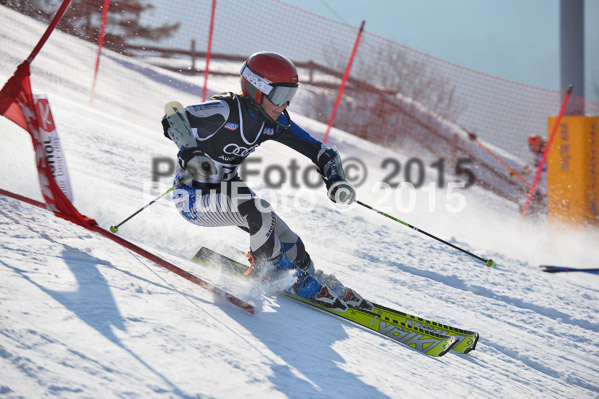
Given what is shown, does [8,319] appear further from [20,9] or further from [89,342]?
[20,9]

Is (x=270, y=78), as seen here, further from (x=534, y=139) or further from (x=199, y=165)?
(x=534, y=139)

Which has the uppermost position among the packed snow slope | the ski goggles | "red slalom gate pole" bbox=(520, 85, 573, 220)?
"red slalom gate pole" bbox=(520, 85, 573, 220)

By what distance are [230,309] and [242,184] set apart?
96cm

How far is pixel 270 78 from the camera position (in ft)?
10.2

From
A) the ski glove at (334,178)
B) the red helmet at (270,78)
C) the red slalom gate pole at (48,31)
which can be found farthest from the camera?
the ski glove at (334,178)

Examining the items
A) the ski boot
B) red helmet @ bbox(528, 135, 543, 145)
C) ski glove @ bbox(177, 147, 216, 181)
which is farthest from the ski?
red helmet @ bbox(528, 135, 543, 145)

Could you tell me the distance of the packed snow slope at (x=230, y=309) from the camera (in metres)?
1.86

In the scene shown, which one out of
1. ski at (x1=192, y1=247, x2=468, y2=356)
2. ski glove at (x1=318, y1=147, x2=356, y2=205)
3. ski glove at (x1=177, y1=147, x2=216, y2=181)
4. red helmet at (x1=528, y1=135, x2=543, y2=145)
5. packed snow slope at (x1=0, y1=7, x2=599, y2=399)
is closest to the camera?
packed snow slope at (x1=0, y1=7, x2=599, y2=399)

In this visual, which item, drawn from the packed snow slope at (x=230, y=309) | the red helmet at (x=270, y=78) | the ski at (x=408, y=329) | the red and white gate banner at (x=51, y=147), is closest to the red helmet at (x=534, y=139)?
the packed snow slope at (x=230, y=309)

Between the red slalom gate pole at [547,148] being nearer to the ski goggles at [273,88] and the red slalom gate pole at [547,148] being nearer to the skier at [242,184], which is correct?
the skier at [242,184]

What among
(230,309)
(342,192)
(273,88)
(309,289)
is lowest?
(230,309)

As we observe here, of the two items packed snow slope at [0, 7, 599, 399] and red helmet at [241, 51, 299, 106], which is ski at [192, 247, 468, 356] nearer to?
packed snow slope at [0, 7, 599, 399]


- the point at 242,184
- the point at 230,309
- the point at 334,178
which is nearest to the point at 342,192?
the point at 334,178

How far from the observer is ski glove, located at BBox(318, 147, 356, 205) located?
3.48 metres
